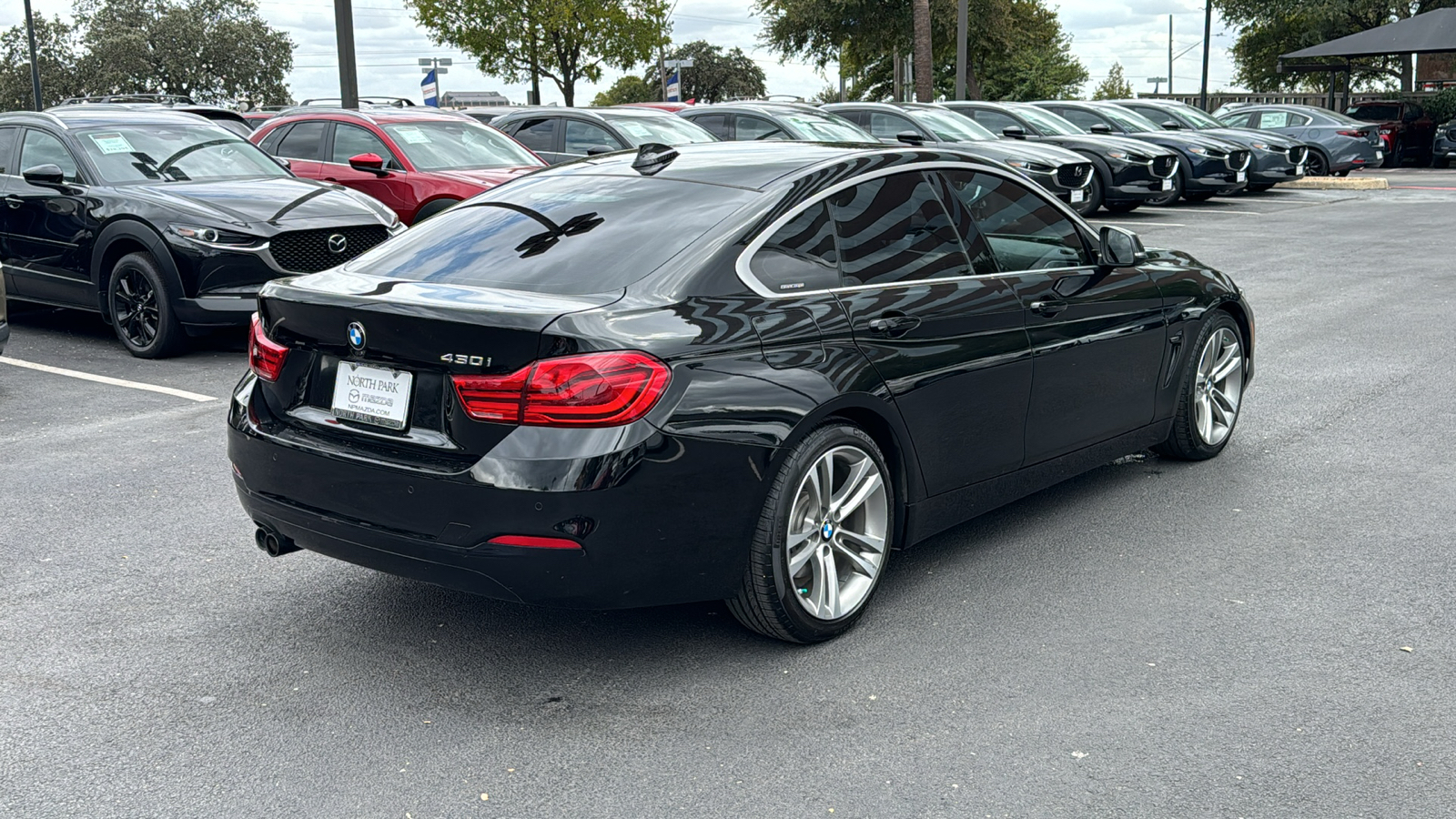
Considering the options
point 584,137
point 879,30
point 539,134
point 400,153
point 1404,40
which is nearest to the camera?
point 400,153

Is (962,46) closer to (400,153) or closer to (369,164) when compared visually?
(400,153)

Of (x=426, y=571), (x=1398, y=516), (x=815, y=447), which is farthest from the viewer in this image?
(x=1398, y=516)

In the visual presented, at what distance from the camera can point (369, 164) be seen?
1213cm

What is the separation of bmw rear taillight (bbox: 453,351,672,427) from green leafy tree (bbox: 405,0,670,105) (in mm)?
43477

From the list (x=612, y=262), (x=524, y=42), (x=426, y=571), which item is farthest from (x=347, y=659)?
A: (x=524, y=42)

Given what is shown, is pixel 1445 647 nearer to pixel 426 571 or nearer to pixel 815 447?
pixel 815 447

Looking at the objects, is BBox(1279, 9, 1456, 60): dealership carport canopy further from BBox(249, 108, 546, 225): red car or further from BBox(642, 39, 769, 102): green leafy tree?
BBox(642, 39, 769, 102): green leafy tree

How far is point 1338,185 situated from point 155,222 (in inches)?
912

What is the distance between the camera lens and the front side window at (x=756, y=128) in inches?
728

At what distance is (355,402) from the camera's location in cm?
398

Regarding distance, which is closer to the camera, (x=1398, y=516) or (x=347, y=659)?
(x=347, y=659)

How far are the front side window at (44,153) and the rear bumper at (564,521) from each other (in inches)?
289

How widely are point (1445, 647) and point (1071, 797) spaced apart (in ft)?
5.30

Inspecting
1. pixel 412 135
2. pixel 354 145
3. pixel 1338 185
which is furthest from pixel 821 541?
pixel 1338 185
